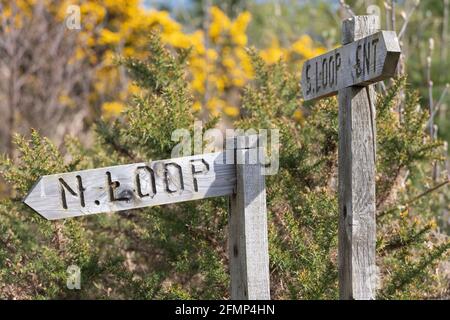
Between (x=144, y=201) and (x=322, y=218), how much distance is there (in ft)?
2.98

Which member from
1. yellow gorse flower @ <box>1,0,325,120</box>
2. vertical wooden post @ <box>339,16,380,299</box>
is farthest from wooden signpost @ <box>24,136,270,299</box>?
yellow gorse flower @ <box>1,0,325,120</box>

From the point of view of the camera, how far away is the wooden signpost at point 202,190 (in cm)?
252

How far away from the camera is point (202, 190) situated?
2.65 m

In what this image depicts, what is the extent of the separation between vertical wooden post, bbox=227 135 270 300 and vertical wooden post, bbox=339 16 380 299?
287 mm

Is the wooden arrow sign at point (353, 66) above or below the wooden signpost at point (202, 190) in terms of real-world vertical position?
above

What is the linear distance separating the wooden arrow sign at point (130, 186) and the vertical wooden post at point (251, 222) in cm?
7

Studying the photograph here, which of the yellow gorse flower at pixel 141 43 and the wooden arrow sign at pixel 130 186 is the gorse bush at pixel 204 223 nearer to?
the wooden arrow sign at pixel 130 186

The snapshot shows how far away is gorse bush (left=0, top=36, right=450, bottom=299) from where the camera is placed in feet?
10.5

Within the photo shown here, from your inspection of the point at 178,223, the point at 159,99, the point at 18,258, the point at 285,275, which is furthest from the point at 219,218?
the point at 18,258

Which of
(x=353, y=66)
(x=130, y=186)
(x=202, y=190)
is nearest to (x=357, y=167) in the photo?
(x=353, y=66)

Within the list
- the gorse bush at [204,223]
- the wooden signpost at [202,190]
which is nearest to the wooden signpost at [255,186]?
the wooden signpost at [202,190]

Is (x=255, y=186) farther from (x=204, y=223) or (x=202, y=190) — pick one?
(x=204, y=223)

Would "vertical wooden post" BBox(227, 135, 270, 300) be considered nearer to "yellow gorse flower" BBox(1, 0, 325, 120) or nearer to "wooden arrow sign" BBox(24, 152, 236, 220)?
"wooden arrow sign" BBox(24, 152, 236, 220)
